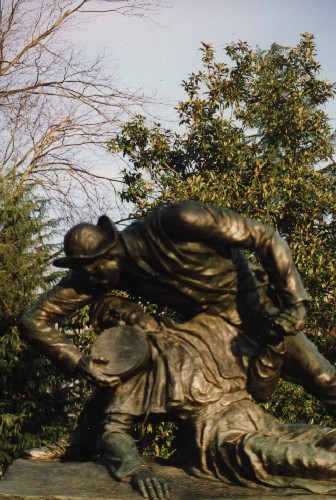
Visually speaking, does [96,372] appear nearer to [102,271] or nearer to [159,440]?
[102,271]

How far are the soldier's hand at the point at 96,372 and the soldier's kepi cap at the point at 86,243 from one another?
0.56 metres

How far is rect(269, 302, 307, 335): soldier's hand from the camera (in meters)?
→ 4.25

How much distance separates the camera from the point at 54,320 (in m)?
4.83

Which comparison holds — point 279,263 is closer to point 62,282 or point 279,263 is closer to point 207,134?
point 62,282

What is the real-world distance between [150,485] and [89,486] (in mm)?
324

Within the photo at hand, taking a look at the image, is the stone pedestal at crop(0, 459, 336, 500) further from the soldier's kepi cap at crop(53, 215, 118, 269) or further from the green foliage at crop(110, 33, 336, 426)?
the green foliage at crop(110, 33, 336, 426)

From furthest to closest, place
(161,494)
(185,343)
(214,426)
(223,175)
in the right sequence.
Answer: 1. (223,175)
2. (185,343)
3. (214,426)
4. (161,494)

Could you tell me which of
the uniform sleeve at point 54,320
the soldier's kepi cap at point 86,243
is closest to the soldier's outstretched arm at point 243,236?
the soldier's kepi cap at point 86,243

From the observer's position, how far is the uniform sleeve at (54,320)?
185 inches

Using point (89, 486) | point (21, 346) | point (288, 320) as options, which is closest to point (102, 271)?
point (288, 320)

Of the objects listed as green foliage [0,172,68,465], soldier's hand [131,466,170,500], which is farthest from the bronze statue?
green foliage [0,172,68,465]

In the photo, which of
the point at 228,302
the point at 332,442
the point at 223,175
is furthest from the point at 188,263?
the point at 223,175

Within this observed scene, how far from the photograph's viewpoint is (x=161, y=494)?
3877 millimetres

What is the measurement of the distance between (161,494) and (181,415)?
68 centimetres
